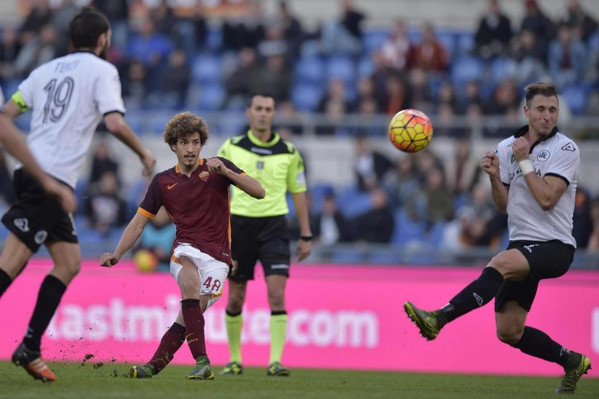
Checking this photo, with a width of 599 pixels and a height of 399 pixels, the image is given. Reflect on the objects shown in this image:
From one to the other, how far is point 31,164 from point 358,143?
9988 millimetres

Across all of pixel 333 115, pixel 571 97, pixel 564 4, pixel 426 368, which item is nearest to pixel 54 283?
pixel 426 368

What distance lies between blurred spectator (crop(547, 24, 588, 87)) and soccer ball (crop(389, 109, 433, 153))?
9.49 meters

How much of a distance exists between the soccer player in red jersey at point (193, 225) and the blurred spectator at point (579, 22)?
11.9m

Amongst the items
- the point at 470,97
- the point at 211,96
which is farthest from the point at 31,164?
the point at 211,96

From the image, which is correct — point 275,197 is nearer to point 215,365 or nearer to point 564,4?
point 215,365

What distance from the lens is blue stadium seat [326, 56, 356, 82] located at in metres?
19.6

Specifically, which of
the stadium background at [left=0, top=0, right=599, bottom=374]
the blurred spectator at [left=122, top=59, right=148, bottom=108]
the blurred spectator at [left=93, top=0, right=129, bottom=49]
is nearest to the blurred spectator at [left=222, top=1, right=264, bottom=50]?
the stadium background at [left=0, top=0, right=599, bottom=374]

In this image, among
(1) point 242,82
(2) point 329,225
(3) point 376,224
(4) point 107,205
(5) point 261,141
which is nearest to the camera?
(5) point 261,141

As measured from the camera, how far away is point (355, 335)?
44.2 ft

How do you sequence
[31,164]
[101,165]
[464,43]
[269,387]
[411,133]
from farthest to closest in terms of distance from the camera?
1. [464,43]
2. [101,165]
3. [411,133]
4. [269,387]
5. [31,164]

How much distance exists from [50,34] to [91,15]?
40.7ft

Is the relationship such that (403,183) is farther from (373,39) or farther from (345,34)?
(373,39)

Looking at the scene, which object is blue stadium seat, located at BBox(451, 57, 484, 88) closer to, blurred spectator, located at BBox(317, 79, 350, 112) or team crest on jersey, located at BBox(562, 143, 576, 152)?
blurred spectator, located at BBox(317, 79, 350, 112)

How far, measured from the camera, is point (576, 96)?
18609 millimetres
